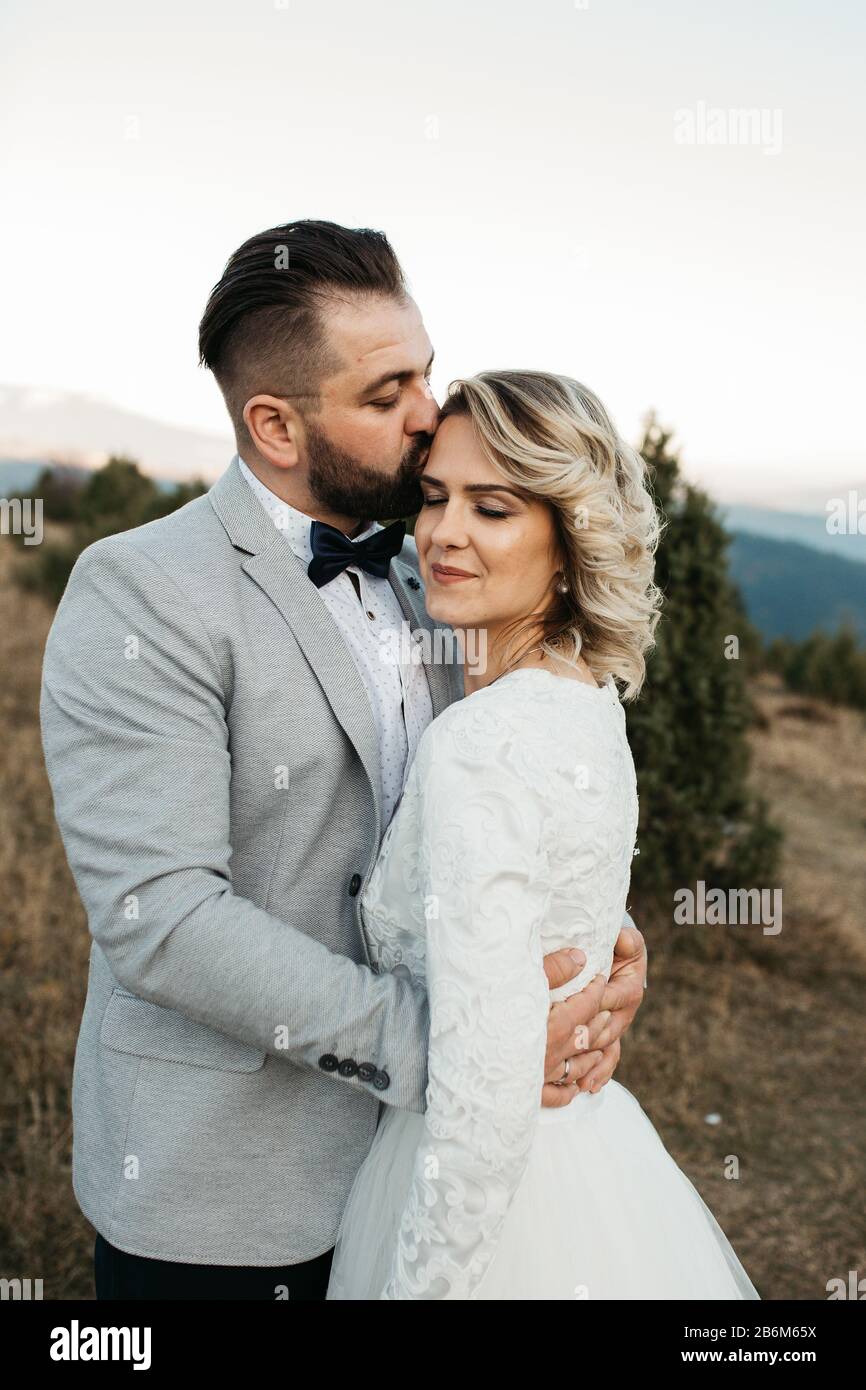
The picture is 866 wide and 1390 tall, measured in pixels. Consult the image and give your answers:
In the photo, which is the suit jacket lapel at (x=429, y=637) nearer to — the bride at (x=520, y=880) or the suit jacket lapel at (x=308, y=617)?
the bride at (x=520, y=880)

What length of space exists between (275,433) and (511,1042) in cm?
134

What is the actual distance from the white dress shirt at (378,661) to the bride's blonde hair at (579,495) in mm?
251

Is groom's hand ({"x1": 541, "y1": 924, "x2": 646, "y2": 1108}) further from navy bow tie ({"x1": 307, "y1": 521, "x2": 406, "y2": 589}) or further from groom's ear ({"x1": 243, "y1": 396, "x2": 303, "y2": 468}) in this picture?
groom's ear ({"x1": 243, "y1": 396, "x2": 303, "y2": 468})

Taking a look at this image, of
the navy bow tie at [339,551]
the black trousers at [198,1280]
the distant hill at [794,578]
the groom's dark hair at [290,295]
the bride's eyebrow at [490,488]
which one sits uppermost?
the groom's dark hair at [290,295]

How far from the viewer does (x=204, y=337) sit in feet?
8.00

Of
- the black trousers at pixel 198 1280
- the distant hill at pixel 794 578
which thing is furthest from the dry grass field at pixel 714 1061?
the distant hill at pixel 794 578

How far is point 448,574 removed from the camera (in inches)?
92.6

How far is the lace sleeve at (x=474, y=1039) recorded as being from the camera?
5.82 feet

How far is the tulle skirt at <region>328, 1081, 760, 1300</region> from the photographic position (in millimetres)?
2074

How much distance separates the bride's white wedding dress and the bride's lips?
10.7 inches

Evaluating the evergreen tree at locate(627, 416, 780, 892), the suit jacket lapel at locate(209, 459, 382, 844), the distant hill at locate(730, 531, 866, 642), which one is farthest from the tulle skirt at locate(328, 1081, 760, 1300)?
the distant hill at locate(730, 531, 866, 642)
